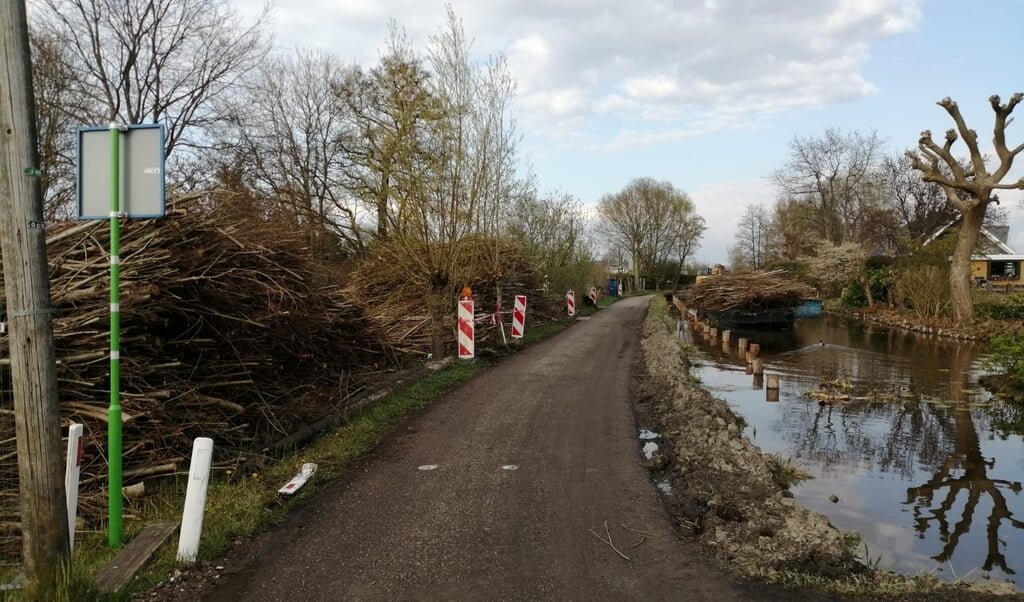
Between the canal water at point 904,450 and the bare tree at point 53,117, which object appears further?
the bare tree at point 53,117

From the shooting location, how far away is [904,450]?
8.05 m

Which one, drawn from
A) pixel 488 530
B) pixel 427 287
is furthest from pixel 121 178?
pixel 427 287

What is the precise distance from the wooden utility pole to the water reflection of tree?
6.23 meters

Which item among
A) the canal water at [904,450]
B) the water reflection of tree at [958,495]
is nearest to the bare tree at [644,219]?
the canal water at [904,450]

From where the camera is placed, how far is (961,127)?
2155 centimetres

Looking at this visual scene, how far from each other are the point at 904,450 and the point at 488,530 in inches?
252

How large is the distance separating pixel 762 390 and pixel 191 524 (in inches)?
446

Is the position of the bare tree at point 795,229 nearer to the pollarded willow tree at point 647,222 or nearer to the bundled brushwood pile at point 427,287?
the pollarded willow tree at point 647,222

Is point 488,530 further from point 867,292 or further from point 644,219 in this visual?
point 644,219

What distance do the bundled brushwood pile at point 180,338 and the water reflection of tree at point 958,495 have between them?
6.52 meters

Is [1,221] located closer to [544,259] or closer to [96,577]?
[96,577]

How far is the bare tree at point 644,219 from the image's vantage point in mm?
71000

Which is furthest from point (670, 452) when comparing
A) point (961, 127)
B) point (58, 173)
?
point (961, 127)

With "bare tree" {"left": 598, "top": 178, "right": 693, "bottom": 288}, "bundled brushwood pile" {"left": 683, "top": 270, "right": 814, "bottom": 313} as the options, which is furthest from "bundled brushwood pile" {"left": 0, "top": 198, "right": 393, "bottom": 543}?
"bare tree" {"left": 598, "top": 178, "right": 693, "bottom": 288}
